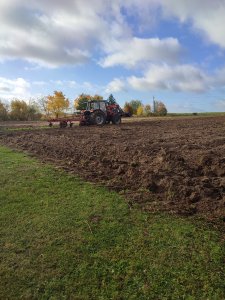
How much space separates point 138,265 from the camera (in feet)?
16.8

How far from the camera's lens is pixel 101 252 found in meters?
5.49

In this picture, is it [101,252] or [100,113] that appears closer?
[101,252]

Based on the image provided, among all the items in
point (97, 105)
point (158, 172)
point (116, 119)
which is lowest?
point (158, 172)

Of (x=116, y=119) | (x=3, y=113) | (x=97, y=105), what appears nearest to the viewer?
(x=97, y=105)

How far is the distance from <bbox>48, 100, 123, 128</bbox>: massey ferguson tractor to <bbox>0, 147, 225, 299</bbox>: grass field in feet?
67.0

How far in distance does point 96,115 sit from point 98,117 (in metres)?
0.26

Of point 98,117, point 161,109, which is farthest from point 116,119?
point 161,109

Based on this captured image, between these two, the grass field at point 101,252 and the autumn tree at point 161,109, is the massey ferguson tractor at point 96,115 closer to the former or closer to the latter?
the grass field at point 101,252

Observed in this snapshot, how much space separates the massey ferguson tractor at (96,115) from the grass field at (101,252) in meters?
20.4

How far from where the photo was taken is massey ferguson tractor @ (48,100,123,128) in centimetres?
2792

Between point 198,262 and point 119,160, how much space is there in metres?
5.79

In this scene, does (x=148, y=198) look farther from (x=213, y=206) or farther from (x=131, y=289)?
(x=131, y=289)

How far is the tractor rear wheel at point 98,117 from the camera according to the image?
2825 centimetres

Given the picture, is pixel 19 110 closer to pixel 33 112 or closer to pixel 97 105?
pixel 33 112
